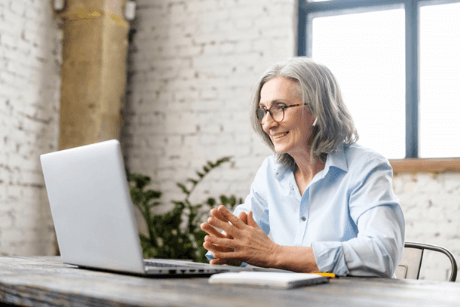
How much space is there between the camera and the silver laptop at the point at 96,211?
38.5 inches

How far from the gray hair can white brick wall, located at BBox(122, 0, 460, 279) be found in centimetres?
186

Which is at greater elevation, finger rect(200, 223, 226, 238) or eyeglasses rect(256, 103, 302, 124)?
eyeglasses rect(256, 103, 302, 124)

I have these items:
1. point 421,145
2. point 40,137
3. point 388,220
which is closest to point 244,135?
point 421,145

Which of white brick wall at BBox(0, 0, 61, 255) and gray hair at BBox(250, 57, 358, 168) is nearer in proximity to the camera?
gray hair at BBox(250, 57, 358, 168)

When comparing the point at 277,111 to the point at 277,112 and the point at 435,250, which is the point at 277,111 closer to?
the point at 277,112

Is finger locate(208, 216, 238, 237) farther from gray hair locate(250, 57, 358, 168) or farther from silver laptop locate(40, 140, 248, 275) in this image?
gray hair locate(250, 57, 358, 168)

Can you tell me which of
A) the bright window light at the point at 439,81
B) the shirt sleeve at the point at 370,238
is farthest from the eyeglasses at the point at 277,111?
the bright window light at the point at 439,81

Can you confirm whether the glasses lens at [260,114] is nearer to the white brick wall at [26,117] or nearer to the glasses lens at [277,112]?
the glasses lens at [277,112]

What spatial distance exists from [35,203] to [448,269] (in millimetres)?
2944

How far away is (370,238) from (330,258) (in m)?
0.14

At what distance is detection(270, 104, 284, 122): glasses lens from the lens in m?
1.72

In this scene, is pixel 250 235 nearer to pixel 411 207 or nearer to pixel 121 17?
pixel 411 207

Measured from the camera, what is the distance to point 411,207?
3191mm

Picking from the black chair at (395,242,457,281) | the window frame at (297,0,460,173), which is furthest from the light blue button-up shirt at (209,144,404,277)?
the window frame at (297,0,460,173)
